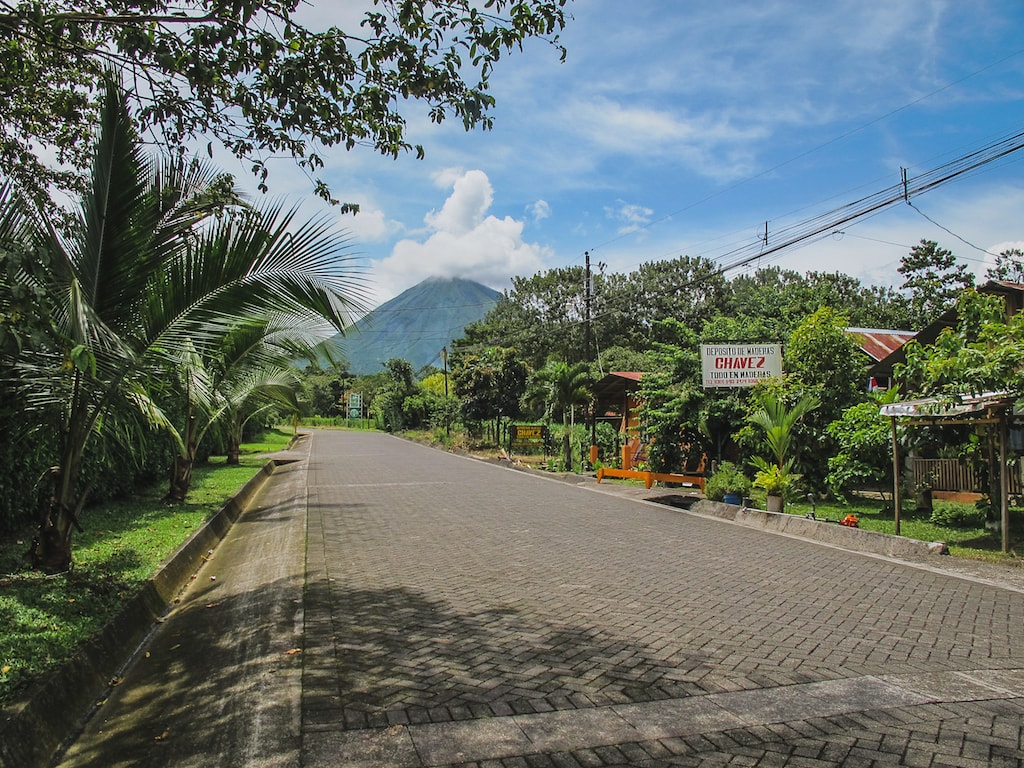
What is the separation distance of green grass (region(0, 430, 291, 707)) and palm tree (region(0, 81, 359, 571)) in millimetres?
476

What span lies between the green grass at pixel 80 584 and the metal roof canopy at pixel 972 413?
29.8 feet

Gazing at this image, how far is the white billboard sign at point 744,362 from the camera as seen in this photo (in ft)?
48.7

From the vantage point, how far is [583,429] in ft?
80.5

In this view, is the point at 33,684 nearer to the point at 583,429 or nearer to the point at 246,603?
the point at 246,603

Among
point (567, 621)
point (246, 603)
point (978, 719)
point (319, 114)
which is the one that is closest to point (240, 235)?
point (319, 114)

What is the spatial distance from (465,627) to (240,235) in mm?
3572

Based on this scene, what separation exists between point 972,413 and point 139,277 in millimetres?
9806

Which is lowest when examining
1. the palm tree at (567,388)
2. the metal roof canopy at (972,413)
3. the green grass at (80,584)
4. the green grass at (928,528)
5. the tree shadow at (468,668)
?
the green grass at (928,528)

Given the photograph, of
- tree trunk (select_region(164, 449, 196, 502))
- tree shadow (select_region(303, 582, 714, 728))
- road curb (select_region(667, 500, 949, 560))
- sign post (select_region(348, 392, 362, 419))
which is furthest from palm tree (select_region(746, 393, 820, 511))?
sign post (select_region(348, 392, 362, 419))

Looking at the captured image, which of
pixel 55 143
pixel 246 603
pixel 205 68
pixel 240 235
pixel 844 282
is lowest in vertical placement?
pixel 246 603

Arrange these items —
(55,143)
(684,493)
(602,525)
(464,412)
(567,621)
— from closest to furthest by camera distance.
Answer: (567,621) < (55,143) < (602,525) < (684,493) < (464,412)

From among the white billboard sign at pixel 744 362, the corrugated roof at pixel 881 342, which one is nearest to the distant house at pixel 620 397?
the white billboard sign at pixel 744 362

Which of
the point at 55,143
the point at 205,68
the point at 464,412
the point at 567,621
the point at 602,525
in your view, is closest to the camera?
the point at 205,68

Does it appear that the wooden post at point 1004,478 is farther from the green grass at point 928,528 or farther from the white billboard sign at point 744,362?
the white billboard sign at point 744,362
